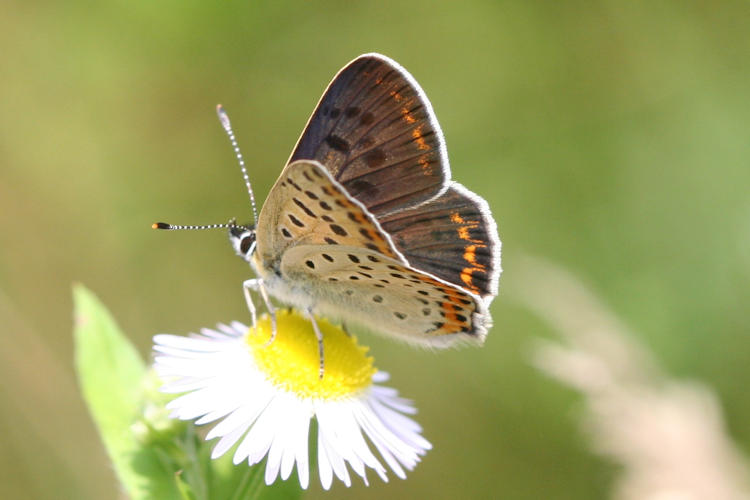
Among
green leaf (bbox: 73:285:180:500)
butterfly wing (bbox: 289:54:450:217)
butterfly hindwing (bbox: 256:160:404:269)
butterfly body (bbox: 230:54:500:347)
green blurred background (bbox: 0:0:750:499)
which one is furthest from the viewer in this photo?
green blurred background (bbox: 0:0:750:499)

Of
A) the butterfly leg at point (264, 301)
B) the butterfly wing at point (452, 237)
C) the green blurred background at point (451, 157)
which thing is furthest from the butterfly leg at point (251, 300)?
the green blurred background at point (451, 157)

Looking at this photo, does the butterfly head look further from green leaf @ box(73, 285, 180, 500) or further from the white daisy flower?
green leaf @ box(73, 285, 180, 500)

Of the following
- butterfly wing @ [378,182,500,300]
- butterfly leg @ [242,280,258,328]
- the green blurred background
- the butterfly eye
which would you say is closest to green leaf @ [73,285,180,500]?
butterfly leg @ [242,280,258,328]

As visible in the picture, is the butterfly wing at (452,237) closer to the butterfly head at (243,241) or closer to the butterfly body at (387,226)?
the butterfly body at (387,226)

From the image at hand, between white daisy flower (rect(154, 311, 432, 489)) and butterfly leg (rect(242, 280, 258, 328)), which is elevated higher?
butterfly leg (rect(242, 280, 258, 328))

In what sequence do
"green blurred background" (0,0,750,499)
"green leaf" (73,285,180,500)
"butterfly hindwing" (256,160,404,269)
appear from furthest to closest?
"green blurred background" (0,0,750,499)
"green leaf" (73,285,180,500)
"butterfly hindwing" (256,160,404,269)

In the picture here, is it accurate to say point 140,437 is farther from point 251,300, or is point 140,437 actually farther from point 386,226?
point 386,226

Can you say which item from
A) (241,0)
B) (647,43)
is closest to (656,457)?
(647,43)

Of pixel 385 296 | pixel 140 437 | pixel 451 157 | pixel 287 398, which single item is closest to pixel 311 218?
pixel 385 296
